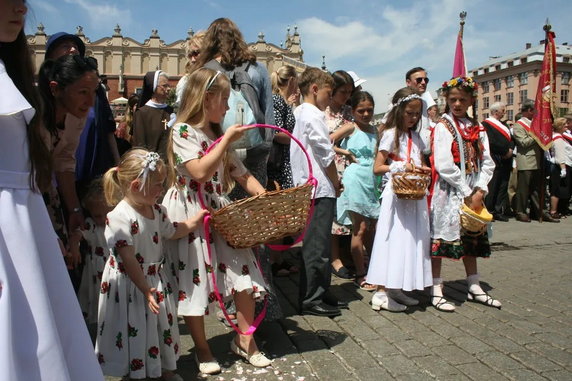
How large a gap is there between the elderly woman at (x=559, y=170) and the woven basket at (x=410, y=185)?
8.25 meters

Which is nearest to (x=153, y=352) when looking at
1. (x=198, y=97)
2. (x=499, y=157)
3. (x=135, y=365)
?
(x=135, y=365)

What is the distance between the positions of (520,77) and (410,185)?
83081mm

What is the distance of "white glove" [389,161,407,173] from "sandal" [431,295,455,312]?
1242 mm

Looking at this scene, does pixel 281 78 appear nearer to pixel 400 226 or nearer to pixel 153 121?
pixel 153 121

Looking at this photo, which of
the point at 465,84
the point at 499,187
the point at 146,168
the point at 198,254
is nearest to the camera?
the point at 146,168

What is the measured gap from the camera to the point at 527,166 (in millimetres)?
10750

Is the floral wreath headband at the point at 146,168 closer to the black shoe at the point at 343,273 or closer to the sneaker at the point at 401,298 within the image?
the sneaker at the point at 401,298

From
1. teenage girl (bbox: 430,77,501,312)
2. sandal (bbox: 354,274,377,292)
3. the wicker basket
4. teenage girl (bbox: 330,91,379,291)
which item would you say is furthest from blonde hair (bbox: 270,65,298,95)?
the wicker basket

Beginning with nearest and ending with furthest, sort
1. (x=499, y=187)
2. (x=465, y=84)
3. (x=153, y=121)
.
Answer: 1. (x=465, y=84)
2. (x=153, y=121)
3. (x=499, y=187)

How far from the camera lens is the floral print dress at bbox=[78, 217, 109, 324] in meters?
3.67

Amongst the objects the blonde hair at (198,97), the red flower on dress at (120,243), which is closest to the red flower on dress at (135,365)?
the red flower on dress at (120,243)

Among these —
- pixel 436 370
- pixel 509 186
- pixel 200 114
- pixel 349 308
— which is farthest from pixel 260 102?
pixel 509 186

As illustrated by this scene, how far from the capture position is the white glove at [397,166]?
462cm

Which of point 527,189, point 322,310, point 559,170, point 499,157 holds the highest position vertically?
point 499,157
